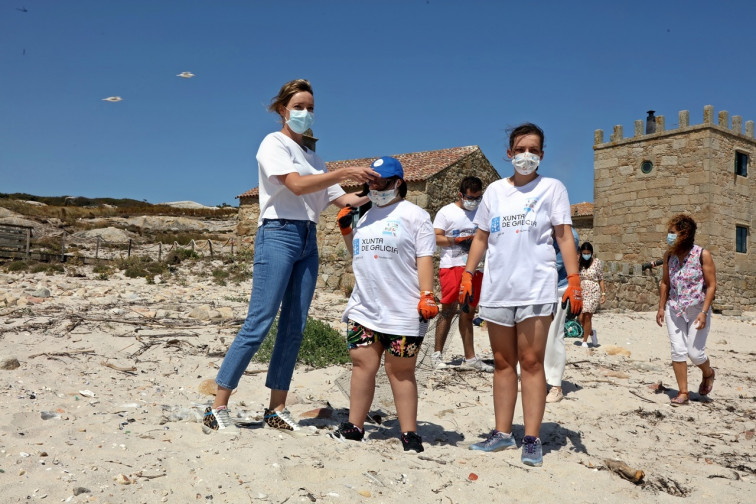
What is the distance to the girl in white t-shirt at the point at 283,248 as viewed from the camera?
10.4ft

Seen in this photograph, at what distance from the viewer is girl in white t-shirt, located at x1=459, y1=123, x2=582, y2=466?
123 inches

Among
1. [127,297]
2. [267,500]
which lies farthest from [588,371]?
[127,297]

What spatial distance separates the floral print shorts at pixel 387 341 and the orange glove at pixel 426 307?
148 mm

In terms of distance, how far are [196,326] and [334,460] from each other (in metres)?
3.97

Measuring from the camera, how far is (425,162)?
21297mm

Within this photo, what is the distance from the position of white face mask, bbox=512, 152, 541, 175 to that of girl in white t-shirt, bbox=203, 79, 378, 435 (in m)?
0.82

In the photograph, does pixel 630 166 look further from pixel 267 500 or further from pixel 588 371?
pixel 267 500

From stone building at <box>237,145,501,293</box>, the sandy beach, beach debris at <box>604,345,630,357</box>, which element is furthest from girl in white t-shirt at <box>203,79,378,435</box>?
stone building at <box>237,145,501,293</box>

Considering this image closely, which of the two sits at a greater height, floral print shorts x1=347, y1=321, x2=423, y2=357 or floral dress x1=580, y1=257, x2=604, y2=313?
floral dress x1=580, y1=257, x2=604, y2=313

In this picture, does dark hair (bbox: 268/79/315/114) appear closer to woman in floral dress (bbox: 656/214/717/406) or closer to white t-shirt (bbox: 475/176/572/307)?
white t-shirt (bbox: 475/176/572/307)

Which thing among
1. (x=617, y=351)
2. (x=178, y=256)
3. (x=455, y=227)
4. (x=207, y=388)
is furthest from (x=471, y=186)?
(x=178, y=256)

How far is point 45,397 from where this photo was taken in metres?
3.64

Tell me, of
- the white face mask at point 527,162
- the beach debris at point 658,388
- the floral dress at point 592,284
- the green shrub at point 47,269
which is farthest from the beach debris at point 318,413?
the green shrub at point 47,269

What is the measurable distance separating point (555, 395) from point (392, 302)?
2.24 metres
